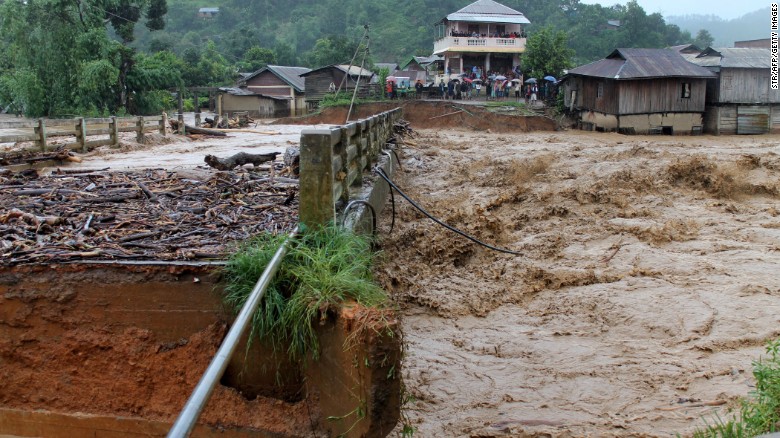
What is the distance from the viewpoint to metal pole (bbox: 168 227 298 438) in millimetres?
2660

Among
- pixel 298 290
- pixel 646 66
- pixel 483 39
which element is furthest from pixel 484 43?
pixel 298 290

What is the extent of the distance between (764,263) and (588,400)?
440 centimetres

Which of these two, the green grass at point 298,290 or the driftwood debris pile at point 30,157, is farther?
the driftwood debris pile at point 30,157

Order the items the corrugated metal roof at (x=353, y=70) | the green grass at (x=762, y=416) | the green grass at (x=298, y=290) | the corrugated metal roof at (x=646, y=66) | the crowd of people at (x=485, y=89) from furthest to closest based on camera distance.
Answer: the corrugated metal roof at (x=353, y=70) → the crowd of people at (x=485, y=89) → the corrugated metal roof at (x=646, y=66) → the green grass at (x=298, y=290) → the green grass at (x=762, y=416)

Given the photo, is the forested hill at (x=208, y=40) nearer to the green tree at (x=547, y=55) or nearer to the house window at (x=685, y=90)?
the green tree at (x=547, y=55)

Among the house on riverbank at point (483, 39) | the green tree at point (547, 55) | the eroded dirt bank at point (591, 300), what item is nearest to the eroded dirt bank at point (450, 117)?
the green tree at point (547, 55)

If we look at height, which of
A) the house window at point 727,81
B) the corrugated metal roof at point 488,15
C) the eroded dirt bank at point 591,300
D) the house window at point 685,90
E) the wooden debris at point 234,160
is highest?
the corrugated metal roof at point 488,15

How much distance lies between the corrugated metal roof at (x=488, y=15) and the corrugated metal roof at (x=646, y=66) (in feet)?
61.0

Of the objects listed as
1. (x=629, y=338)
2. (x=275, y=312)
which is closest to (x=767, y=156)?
(x=629, y=338)

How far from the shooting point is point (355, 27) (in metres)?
81.3

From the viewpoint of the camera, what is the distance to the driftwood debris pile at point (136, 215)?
5.02m

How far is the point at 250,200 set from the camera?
698cm

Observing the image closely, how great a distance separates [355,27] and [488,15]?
33.9 m

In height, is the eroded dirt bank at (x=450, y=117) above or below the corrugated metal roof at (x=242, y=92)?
below
